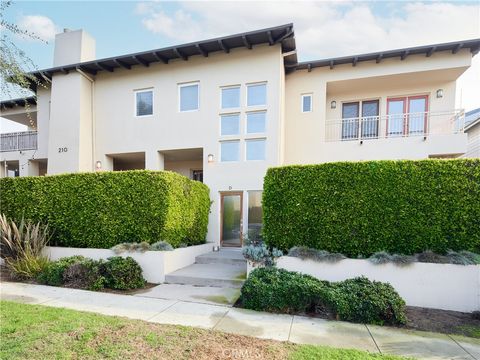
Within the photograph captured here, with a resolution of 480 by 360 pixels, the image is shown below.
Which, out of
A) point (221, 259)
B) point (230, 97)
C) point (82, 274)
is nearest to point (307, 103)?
point (230, 97)

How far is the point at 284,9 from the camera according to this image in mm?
8953

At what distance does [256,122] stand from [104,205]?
6372mm

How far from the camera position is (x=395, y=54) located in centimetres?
1002

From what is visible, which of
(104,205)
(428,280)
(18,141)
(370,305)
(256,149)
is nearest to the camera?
(370,305)

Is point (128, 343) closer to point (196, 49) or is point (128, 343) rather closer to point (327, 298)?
point (327, 298)

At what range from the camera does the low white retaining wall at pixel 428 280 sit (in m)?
5.27

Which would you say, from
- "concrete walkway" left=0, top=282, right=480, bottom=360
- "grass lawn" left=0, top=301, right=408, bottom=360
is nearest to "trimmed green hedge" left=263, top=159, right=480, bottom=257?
"concrete walkway" left=0, top=282, right=480, bottom=360

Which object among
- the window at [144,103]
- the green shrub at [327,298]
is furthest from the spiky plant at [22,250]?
the window at [144,103]

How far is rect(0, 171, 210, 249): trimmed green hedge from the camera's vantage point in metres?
7.21

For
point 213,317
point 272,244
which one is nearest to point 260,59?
point 272,244

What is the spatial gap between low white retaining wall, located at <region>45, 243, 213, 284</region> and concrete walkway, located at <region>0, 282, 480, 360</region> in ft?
3.82

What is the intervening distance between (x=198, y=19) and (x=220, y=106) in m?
3.22

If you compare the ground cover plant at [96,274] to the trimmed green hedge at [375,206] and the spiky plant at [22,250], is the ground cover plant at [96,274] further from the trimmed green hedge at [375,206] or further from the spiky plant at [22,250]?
the trimmed green hedge at [375,206]

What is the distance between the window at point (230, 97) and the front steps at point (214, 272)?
610cm
